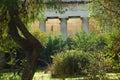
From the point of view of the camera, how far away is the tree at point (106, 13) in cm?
1454

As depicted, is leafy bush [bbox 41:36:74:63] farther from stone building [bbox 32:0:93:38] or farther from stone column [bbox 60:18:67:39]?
stone column [bbox 60:18:67:39]

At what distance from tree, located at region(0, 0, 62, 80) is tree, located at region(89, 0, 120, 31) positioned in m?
2.58

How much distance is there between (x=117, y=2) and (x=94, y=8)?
169cm

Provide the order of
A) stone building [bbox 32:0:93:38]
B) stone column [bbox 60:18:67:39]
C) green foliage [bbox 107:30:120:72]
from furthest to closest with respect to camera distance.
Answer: stone column [bbox 60:18:67:39] → stone building [bbox 32:0:93:38] → green foliage [bbox 107:30:120:72]

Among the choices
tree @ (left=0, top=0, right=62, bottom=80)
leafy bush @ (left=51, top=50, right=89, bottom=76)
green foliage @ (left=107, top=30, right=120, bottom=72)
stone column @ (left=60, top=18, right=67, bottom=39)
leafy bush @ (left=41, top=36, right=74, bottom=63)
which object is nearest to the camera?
tree @ (left=0, top=0, right=62, bottom=80)

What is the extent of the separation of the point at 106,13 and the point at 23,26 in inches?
186

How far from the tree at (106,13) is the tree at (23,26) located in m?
2.58

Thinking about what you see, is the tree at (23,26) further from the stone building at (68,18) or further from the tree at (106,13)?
the stone building at (68,18)

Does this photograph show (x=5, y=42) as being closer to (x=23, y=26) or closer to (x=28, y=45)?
(x=23, y=26)

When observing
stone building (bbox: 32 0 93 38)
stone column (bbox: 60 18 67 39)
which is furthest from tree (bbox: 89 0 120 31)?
stone column (bbox: 60 18 67 39)

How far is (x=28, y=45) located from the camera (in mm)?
11438

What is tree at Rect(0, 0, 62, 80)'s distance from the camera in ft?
36.8

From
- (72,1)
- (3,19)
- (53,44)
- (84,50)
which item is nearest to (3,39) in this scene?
(3,19)

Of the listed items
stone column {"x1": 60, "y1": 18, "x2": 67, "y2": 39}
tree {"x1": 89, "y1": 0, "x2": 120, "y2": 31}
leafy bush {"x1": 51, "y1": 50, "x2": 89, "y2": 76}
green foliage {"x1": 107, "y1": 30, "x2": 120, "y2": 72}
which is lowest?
leafy bush {"x1": 51, "y1": 50, "x2": 89, "y2": 76}
